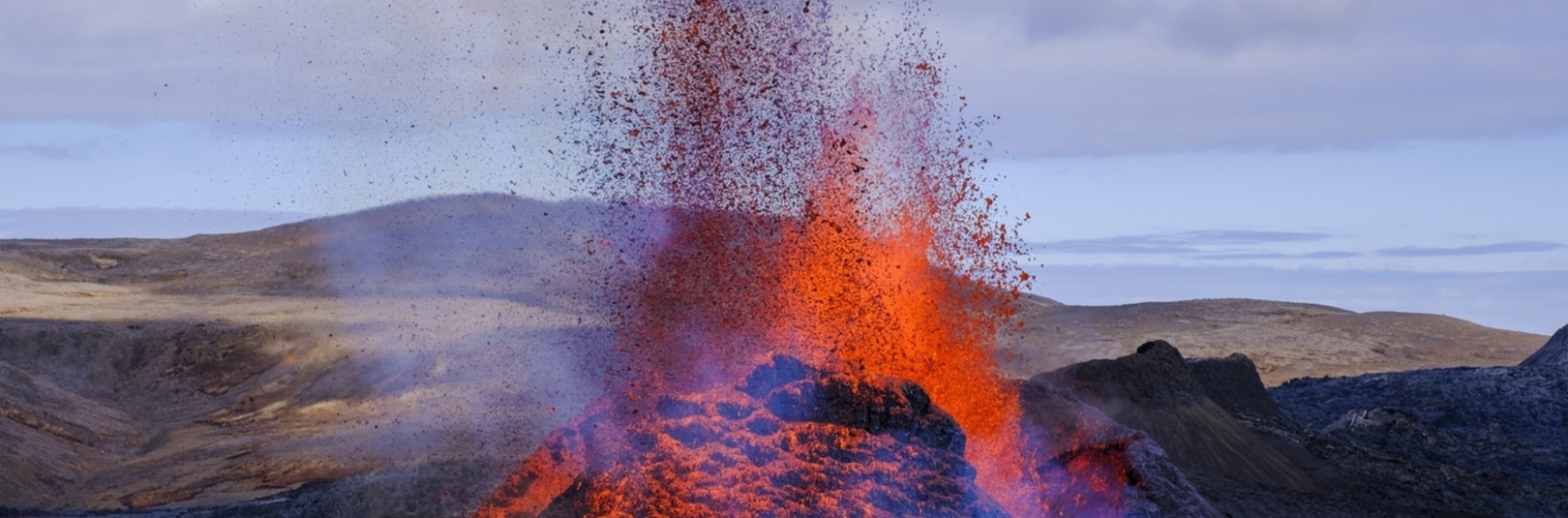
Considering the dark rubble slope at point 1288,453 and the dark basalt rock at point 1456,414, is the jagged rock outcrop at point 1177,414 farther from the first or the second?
the dark basalt rock at point 1456,414

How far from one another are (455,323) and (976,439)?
28.9m

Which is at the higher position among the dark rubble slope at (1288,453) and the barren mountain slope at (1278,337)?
the barren mountain slope at (1278,337)

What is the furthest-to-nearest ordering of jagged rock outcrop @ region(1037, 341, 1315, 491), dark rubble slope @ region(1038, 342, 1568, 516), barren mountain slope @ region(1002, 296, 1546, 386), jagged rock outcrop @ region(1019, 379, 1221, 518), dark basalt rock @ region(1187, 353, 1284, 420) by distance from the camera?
1. barren mountain slope @ region(1002, 296, 1546, 386)
2. dark basalt rock @ region(1187, 353, 1284, 420)
3. jagged rock outcrop @ region(1037, 341, 1315, 491)
4. dark rubble slope @ region(1038, 342, 1568, 516)
5. jagged rock outcrop @ region(1019, 379, 1221, 518)

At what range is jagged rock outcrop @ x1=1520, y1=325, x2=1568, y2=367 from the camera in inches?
1350

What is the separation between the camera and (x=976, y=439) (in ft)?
52.2

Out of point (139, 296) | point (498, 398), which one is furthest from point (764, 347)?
point (139, 296)

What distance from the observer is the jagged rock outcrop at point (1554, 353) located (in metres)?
34.3

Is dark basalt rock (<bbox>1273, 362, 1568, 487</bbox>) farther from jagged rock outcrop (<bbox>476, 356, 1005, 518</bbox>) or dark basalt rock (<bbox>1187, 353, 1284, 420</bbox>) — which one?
jagged rock outcrop (<bbox>476, 356, 1005, 518</bbox>)

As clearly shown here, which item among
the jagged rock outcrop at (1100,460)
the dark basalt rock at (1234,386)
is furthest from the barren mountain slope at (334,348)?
the jagged rock outcrop at (1100,460)

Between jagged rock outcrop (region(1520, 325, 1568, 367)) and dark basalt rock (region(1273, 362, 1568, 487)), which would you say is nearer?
dark basalt rock (region(1273, 362, 1568, 487))

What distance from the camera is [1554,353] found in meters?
35.5

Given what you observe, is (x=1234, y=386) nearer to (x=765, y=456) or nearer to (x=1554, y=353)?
(x=1554, y=353)

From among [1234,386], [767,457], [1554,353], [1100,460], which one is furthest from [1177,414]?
[1554,353]

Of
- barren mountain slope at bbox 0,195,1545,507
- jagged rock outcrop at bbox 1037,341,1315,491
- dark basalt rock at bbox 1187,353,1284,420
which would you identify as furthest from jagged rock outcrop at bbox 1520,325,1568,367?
jagged rock outcrop at bbox 1037,341,1315,491
